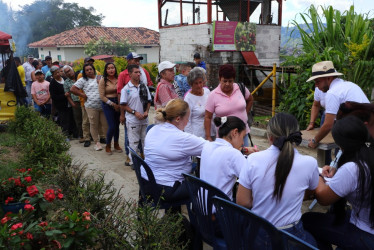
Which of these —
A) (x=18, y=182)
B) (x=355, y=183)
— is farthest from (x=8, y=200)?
(x=355, y=183)

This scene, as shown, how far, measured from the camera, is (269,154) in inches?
88.7

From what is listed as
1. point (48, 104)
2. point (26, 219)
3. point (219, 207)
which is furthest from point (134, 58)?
point (219, 207)

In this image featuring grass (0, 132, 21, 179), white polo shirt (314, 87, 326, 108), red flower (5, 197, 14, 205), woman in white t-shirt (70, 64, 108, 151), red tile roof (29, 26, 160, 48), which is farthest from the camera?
red tile roof (29, 26, 160, 48)

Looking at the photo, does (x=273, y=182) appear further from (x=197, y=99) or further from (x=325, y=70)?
(x=197, y=99)

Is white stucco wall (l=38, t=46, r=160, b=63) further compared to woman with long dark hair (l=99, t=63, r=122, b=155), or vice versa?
white stucco wall (l=38, t=46, r=160, b=63)

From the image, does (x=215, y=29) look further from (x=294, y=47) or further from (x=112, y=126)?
(x=112, y=126)

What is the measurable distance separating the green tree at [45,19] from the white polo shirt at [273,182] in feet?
176

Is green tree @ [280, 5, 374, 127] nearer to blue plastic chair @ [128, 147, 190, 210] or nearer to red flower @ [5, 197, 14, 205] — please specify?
blue plastic chair @ [128, 147, 190, 210]

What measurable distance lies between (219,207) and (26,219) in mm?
1452

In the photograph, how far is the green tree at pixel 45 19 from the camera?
51562 mm

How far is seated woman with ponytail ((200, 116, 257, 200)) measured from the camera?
8.57 feet

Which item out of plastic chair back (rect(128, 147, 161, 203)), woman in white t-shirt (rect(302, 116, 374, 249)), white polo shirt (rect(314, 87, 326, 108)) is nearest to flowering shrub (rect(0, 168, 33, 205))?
plastic chair back (rect(128, 147, 161, 203))

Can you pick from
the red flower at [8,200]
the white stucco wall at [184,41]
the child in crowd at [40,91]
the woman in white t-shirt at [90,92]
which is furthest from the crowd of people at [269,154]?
the white stucco wall at [184,41]

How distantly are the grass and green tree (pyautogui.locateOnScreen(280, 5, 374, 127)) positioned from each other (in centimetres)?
549
